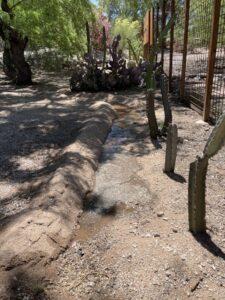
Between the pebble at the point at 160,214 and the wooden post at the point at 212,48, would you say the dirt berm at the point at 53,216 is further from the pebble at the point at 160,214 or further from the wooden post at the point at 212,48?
the wooden post at the point at 212,48

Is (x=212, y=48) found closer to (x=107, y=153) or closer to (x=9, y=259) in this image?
(x=107, y=153)

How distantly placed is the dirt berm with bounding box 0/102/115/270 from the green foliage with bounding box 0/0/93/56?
5409 mm

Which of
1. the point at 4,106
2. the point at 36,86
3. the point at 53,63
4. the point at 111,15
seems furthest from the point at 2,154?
the point at 111,15

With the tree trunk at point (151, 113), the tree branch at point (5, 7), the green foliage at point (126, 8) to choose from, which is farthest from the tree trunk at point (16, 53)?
the green foliage at point (126, 8)

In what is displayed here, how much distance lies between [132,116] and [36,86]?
388 centimetres

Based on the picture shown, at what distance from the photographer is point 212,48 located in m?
5.14

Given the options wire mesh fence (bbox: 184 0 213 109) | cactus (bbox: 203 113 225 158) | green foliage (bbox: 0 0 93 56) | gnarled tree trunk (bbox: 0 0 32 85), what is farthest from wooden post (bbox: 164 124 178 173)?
gnarled tree trunk (bbox: 0 0 32 85)

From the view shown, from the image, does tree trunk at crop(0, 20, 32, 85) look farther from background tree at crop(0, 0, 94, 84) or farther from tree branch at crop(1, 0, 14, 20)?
tree branch at crop(1, 0, 14, 20)

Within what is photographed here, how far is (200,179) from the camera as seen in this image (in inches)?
102

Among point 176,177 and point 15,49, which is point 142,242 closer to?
point 176,177

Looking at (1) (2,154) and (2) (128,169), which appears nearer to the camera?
(2) (128,169)

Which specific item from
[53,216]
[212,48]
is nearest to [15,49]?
[212,48]

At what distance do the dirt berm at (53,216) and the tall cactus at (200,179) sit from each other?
86cm

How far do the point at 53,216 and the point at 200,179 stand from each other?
1.06 m
